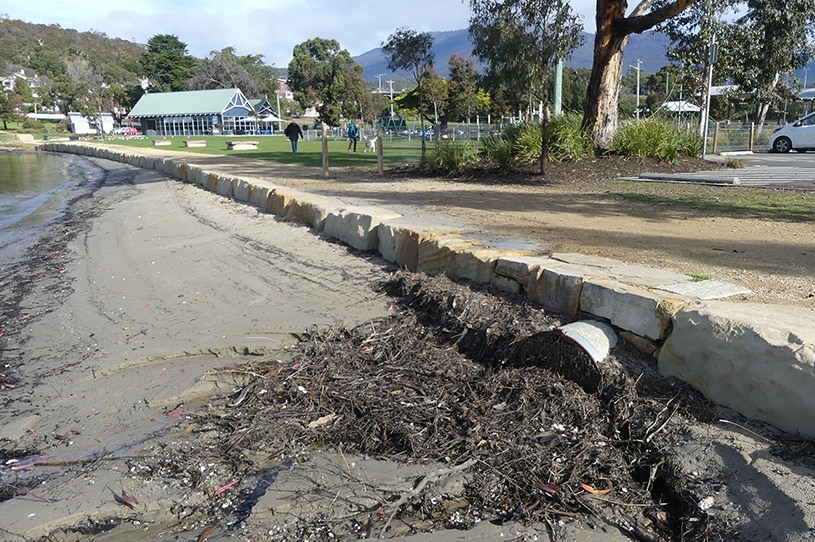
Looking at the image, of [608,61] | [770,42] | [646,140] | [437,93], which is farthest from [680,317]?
[437,93]

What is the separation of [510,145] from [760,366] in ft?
39.8

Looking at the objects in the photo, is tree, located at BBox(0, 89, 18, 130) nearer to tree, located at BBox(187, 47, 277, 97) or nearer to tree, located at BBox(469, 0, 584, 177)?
tree, located at BBox(187, 47, 277, 97)

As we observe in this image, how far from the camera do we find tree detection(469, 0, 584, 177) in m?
13.2

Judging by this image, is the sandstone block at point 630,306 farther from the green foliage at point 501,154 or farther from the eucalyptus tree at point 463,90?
the eucalyptus tree at point 463,90

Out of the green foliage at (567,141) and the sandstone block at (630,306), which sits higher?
the green foliage at (567,141)

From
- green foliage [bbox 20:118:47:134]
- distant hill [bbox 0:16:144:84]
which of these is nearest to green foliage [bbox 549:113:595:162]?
green foliage [bbox 20:118:47:134]

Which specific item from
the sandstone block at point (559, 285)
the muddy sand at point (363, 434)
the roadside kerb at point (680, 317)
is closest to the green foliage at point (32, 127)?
the muddy sand at point (363, 434)

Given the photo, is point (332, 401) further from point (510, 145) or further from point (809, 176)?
point (809, 176)

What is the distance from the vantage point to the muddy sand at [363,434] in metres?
3.40

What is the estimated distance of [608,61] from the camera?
15891 mm

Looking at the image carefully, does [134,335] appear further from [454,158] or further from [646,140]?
[646,140]

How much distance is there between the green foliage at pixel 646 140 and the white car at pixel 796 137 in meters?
10.1

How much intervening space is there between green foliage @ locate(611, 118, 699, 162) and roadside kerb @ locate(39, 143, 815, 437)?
1014cm

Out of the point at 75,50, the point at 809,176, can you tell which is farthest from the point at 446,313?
the point at 75,50
